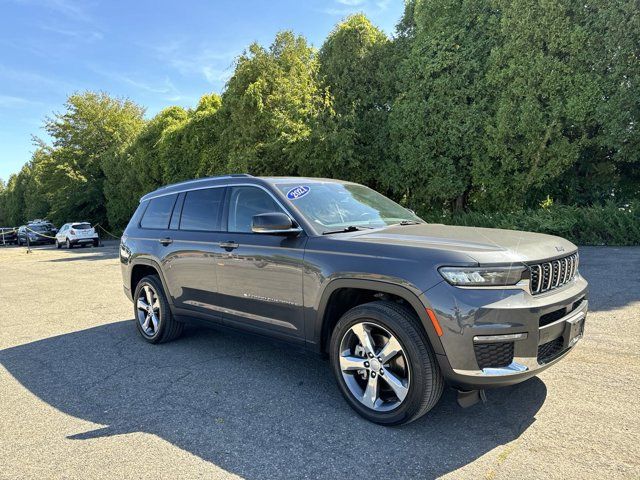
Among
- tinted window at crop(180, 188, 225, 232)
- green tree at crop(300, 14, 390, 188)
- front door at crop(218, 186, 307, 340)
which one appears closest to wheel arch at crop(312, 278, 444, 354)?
front door at crop(218, 186, 307, 340)

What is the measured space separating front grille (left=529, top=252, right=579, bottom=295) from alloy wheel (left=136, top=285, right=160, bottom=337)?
410cm

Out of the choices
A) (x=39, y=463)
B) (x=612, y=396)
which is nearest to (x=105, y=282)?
(x=39, y=463)

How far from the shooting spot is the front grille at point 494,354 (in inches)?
110

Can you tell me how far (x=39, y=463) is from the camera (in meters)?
2.91

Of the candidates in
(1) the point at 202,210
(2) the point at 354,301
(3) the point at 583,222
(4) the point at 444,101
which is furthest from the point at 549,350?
(4) the point at 444,101

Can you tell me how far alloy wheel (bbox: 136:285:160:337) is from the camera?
5363 millimetres

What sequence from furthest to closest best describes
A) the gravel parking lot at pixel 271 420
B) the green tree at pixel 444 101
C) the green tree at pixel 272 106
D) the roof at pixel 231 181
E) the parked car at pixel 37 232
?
the parked car at pixel 37 232, the green tree at pixel 272 106, the green tree at pixel 444 101, the roof at pixel 231 181, the gravel parking lot at pixel 271 420

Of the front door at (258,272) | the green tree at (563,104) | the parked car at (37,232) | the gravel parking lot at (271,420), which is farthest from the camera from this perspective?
the parked car at (37,232)

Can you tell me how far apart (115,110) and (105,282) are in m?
37.2

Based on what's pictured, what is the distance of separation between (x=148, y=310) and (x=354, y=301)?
10.0ft

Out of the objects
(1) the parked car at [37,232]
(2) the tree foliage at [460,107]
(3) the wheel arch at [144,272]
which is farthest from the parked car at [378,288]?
(1) the parked car at [37,232]

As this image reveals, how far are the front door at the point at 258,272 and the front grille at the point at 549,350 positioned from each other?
5.75ft

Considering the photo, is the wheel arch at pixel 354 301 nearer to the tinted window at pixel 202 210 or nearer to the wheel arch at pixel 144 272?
the tinted window at pixel 202 210

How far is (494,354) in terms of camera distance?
9.25 feet
